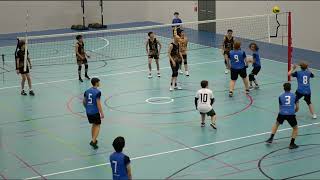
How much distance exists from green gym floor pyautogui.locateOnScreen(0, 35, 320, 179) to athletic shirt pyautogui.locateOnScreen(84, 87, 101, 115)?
1.06 metres

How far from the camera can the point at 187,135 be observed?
16.5 meters

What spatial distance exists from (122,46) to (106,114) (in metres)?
13.4

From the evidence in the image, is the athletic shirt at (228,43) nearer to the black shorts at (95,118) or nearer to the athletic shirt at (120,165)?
the black shorts at (95,118)

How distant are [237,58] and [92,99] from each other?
674 cm

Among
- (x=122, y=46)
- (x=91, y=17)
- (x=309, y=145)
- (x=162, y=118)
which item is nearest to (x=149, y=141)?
(x=162, y=118)

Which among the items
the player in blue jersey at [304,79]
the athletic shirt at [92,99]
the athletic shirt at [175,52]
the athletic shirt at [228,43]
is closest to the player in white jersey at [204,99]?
the player in blue jersey at [304,79]

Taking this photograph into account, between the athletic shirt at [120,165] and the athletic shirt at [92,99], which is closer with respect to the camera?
the athletic shirt at [120,165]

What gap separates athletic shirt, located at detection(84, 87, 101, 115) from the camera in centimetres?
1505

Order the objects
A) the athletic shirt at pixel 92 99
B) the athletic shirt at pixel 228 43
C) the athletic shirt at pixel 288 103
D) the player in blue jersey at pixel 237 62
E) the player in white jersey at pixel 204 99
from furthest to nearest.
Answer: the athletic shirt at pixel 228 43
the player in blue jersey at pixel 237 62
the player in white jersey at pixel 204 99
the athletic shirt at pixel 92 99
the athletic shirt at pixel 288 103

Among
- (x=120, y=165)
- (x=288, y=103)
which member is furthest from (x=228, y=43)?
(x=120, y=165)

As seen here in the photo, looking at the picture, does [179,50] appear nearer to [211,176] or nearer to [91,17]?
[211,176]

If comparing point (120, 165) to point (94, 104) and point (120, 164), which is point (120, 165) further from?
point (94, 104)

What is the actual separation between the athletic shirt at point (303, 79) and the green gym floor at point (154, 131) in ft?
3.06

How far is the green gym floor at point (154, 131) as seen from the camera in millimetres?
14023
